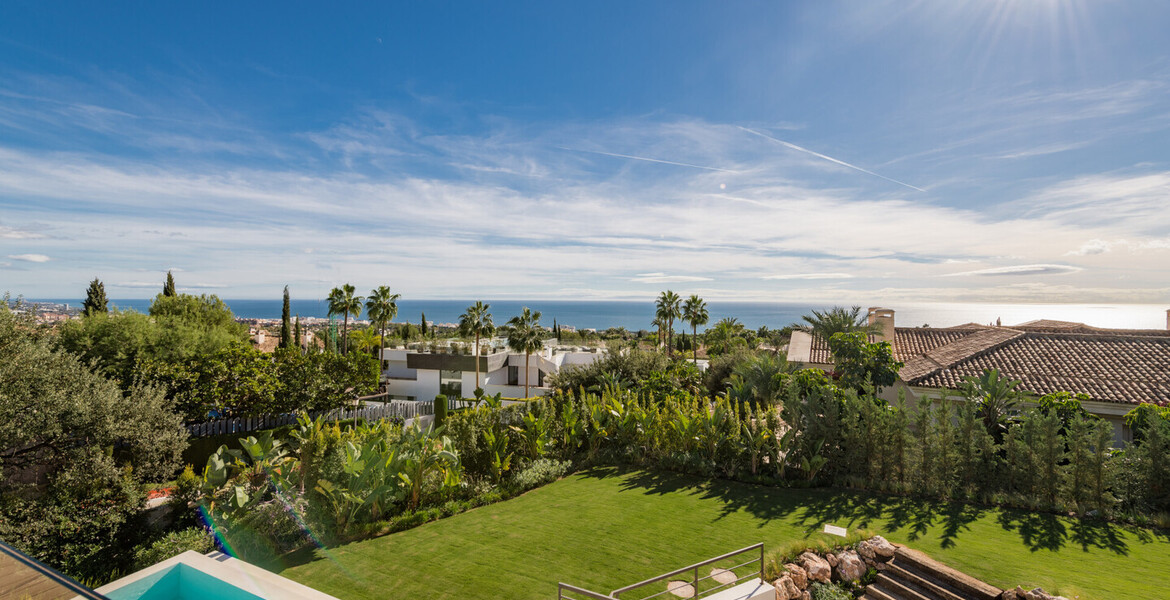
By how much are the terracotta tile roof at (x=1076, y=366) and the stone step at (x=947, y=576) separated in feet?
28.2

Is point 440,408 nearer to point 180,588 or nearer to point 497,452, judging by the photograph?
point 497,452

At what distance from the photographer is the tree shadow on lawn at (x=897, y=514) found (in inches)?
338

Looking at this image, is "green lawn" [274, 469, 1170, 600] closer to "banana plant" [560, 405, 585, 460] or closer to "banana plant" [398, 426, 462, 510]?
"banana plant" [398, 426, 462, 510]

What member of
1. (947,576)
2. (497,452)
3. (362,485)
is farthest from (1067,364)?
(362,485)

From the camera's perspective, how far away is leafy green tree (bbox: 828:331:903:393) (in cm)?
1449

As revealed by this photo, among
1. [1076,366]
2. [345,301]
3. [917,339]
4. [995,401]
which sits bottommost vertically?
[995,401]

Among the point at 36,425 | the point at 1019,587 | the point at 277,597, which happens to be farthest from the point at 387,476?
the point at 1019,587

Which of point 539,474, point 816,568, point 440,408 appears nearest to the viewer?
point 816,568

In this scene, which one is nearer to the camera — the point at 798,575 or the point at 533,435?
the point at 798,575

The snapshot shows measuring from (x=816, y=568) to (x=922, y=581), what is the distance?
57.2 inches

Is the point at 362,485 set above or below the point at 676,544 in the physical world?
above

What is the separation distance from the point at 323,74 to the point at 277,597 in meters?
13.5

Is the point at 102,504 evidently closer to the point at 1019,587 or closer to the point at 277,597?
the point at 277,597

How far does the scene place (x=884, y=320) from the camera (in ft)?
88.2
